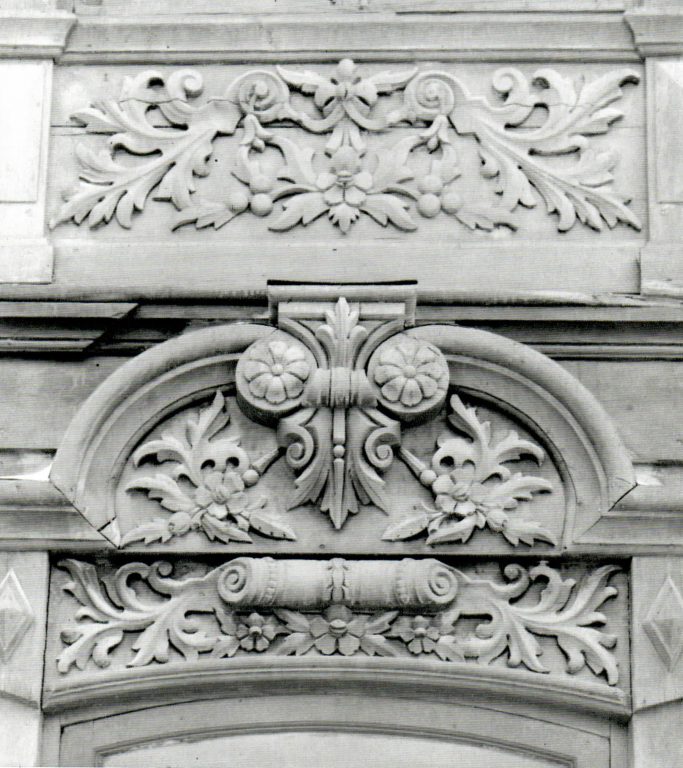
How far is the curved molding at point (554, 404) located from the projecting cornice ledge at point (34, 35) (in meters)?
1.19

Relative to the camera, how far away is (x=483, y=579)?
489 centimetres

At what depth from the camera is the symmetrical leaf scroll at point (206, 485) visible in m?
4.90

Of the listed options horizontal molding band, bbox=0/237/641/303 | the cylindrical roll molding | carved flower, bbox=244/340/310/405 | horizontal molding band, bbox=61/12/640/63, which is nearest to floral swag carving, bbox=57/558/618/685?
the cylindrical roll molding

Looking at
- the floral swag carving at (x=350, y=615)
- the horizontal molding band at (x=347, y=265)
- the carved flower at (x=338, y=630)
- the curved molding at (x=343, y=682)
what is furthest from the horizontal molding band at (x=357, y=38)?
the curved molding at (x=343, y=682)

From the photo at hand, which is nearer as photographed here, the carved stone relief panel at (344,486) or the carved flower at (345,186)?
the carved stone relief panel at (344,486)

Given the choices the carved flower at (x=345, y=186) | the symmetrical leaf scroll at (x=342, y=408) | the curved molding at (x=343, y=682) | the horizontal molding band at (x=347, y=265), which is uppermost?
the carved flower at (x=345, y=186)

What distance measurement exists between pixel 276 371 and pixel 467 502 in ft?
1.79

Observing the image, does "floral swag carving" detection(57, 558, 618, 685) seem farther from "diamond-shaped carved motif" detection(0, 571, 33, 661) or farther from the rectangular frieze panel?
the rectangular frieze panel

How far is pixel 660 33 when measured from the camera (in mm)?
5238

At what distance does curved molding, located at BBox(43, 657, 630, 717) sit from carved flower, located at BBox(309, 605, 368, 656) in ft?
0.11

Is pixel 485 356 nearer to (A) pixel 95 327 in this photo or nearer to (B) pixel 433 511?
(B) pixel 433 511

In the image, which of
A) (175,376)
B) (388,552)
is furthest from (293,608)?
(175,376)

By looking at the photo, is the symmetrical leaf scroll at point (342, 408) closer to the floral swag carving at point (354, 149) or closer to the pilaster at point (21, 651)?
the floral swag carving at point (354, 149)

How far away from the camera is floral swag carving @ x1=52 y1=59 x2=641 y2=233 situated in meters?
5.14
